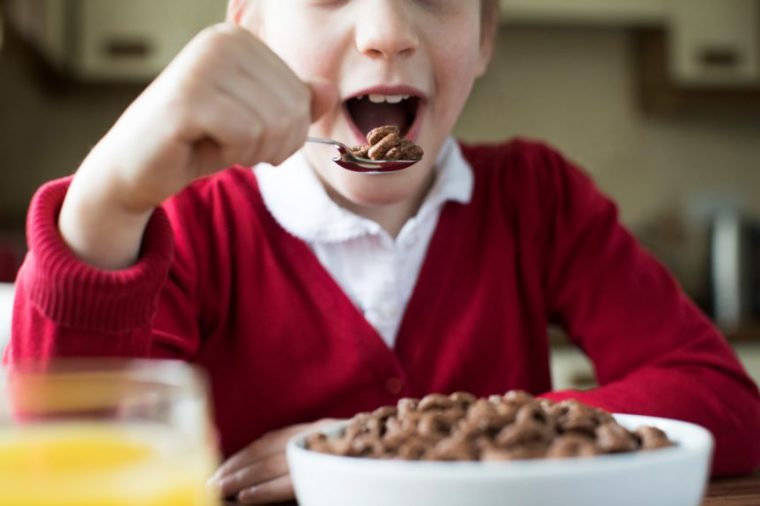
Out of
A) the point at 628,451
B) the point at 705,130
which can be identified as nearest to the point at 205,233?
the point at 628,451

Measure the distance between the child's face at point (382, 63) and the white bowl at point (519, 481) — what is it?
560mm

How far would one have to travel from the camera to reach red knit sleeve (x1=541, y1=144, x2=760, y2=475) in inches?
36.0

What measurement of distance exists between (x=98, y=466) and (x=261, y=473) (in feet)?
1.61

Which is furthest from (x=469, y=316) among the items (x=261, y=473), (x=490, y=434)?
(x=490, y=434)

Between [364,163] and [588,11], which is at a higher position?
[588,11]

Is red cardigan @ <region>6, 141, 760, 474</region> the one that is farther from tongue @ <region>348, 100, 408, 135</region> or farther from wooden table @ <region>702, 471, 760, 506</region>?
tongue @ <region>348, 100, 408, 135</region>

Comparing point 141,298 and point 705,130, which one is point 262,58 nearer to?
point 141,298

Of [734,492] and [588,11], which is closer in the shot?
[734,492]

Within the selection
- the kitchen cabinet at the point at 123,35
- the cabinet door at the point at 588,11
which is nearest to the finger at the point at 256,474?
the kitchen cabinet at the point at 123,35

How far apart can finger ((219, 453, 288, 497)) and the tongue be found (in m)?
0.41

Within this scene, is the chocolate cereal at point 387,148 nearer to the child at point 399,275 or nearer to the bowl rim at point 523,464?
the child at point 399,275

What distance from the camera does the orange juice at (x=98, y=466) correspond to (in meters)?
0.34

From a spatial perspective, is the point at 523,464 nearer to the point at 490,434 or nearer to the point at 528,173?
the point at 490,434

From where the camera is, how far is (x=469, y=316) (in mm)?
1180
